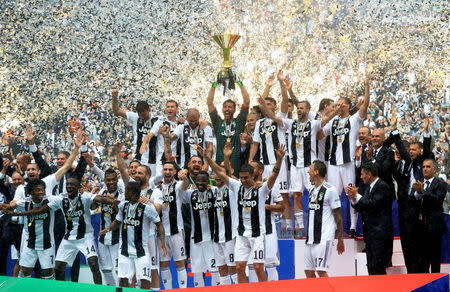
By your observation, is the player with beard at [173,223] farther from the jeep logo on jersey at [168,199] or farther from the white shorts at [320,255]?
the white shorts at [320,255]

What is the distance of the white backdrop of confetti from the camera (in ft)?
51.5

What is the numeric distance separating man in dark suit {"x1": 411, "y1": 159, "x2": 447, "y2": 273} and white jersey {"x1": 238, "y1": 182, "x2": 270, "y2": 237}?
1642 millimetres

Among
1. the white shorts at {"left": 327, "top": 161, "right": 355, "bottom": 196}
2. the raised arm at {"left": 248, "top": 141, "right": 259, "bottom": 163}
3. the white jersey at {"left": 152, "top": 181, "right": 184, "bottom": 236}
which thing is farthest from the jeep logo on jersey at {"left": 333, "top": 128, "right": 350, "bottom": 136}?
the white jersey at {"left": 152, "top": 181, "right": 184, "bottom": 236}

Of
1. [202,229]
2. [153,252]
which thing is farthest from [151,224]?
[202,229]

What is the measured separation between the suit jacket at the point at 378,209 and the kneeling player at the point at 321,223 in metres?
0.36

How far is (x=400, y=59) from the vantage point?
14234 mm

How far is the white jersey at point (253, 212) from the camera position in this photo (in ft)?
22.0

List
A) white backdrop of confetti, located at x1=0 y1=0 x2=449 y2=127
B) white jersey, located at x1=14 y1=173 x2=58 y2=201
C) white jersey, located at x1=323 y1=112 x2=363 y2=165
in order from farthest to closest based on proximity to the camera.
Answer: white backdrop of confetti, located at x1=0 y1=0 x2=449 y2=127 < white jersey, located at x1=323 y1=112 x2=363 y2=165 < white jersey, located at x1=14 y1=173 x2=58 y2=201

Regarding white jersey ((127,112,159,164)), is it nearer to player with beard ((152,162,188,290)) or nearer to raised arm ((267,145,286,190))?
player with beard ((152,162,188,290))

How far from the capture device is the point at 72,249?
7.41 meters

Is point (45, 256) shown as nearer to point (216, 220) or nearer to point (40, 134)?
point (216, 220)

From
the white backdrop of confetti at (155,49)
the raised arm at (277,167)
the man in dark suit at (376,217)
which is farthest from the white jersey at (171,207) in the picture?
the white backdrop of confetti at (155,49)

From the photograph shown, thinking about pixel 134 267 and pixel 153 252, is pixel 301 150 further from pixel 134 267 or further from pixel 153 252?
pixel 134 267

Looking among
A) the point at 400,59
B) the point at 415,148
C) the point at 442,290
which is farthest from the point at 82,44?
the point at 442,290
